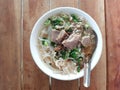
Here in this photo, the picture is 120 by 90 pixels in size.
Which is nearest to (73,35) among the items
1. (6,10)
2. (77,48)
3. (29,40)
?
(77,48)

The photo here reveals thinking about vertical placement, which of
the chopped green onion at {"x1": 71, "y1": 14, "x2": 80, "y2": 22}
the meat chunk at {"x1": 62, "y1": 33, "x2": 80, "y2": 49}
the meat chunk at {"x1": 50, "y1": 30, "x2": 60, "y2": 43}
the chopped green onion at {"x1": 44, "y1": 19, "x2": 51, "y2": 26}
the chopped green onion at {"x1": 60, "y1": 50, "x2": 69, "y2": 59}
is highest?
the chopped green onion at {"x1": 71, "y1": 14, "x2": 80, "y2": 22}

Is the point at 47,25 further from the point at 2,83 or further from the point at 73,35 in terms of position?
the point at 2,83

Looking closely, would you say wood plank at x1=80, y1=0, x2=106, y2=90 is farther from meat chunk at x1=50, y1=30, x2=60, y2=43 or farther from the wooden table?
meat chunk at x1=50, y1=30, x2=60, y2=43

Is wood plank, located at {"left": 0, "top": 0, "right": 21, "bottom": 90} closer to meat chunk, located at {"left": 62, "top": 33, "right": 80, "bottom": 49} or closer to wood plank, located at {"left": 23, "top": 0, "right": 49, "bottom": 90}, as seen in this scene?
wood plank, located at {"left": 23, "top": 0, "right": 49, "bottom": 90}

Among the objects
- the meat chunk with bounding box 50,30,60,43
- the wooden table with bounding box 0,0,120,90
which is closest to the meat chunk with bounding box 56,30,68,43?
the meat chunk with bounding box 50,30,60,43

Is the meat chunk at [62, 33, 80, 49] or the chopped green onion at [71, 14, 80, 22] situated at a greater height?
the chopped green onion at [71, 14, 80, 22]

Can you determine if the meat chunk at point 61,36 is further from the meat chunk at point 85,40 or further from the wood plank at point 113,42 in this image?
the wood plank at point 113,42

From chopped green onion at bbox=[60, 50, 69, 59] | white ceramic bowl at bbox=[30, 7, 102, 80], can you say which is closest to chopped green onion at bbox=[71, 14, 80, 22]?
white ceramic bowl at bbox=[30, 7, 102, 80]
